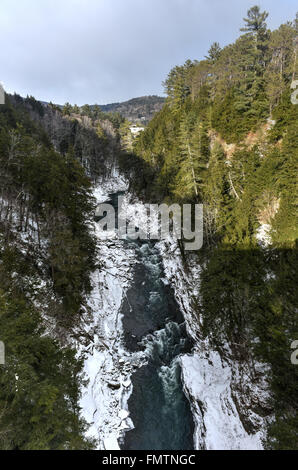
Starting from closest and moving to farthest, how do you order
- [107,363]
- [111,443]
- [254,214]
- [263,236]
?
[111,443], [107,363], [263,236], [254,214]

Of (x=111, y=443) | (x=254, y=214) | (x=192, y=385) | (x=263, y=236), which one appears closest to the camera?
(x=111, y=443)

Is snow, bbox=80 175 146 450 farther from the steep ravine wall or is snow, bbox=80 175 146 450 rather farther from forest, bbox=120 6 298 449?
forest, bbox=120 6 298 449

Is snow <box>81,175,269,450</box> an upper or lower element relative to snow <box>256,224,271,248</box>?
lower

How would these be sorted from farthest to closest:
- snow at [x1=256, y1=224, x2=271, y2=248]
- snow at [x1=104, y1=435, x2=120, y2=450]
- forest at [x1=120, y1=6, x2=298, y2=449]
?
snow at [x1=256, y1=224, x2=271, y2=248]
snow at [x1=104, y1=435, x2=120, y2=450]
forest at [x1=120, y1=6, x2=298, y2=449]

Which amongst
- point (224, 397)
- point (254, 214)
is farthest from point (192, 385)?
point (254, 214)

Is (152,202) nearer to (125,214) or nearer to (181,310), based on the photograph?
(125,214)

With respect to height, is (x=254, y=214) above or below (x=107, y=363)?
above

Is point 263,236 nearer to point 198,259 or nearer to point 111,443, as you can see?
point 198,259

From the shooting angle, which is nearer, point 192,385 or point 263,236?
point 192,385

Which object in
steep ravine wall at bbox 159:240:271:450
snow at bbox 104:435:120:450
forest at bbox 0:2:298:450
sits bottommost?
snow at bbox 104:435:120:450

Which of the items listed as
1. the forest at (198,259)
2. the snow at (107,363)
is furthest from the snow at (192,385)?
the forest at (198,259)

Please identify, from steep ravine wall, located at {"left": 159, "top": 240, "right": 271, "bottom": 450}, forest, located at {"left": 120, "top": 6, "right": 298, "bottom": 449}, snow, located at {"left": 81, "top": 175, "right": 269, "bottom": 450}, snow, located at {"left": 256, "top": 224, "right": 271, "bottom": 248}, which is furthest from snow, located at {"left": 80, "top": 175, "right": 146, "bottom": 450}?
snow, located at {"left": 256, "top": 224, "right": 271, "bottom": 248}
